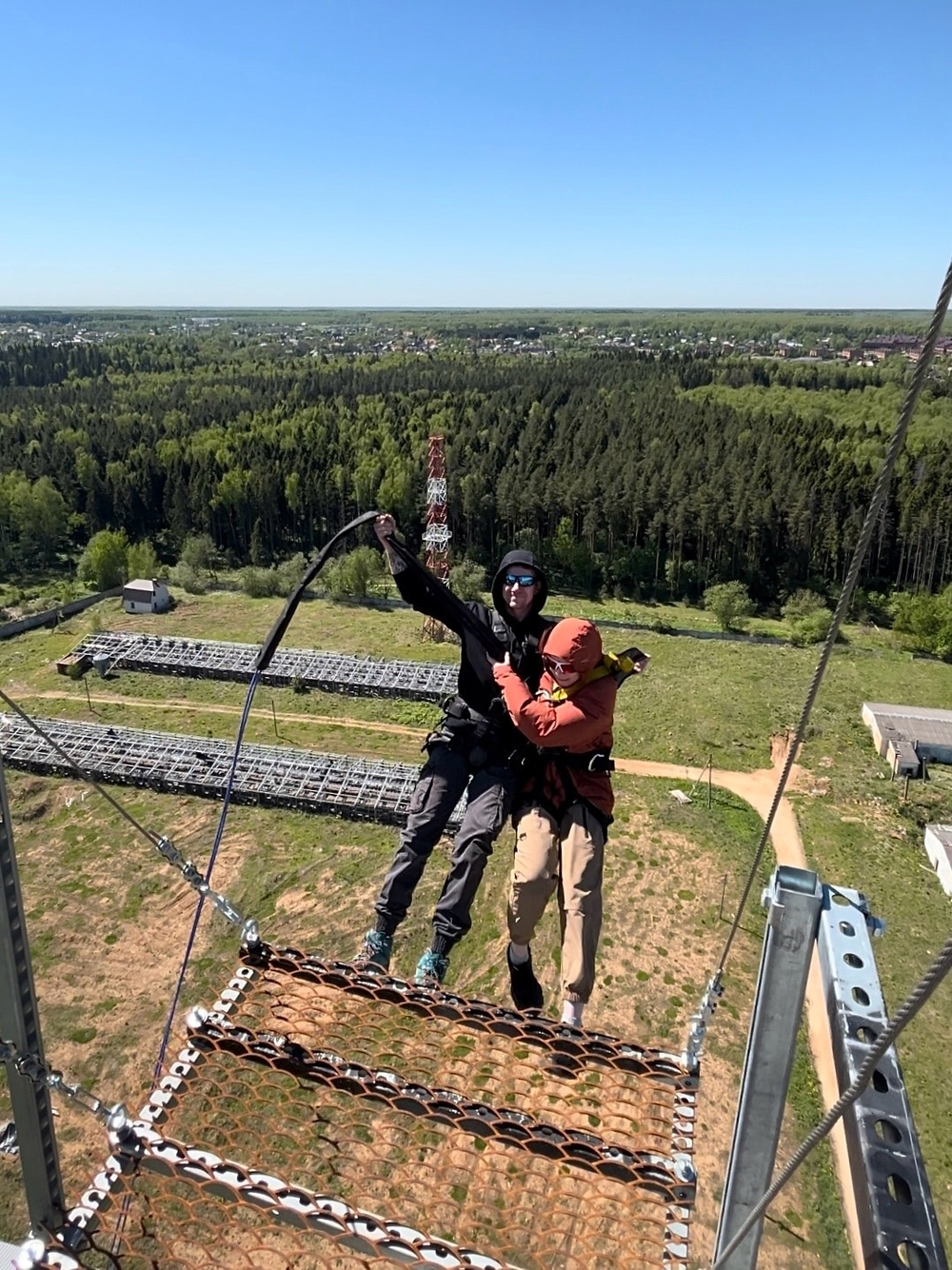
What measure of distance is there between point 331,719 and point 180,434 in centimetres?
4507

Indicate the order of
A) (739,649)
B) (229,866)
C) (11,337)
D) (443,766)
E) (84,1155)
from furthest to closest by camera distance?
(11,337) → (739,649) → (229,866) → (84,1155) → (443,766)

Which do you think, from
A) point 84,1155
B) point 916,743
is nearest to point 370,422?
point 916,743

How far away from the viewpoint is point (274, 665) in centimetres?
2839

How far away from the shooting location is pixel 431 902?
50.6ft

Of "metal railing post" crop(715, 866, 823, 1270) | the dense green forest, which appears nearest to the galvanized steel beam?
"metal railing post" crop(715, 866, 823, 1270)

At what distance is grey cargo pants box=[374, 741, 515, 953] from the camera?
207 inches

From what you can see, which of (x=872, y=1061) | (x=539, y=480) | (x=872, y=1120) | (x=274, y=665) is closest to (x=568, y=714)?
(x=872, y=1120)

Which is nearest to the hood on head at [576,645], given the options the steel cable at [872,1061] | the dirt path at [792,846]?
the steel cable at [872,1061]

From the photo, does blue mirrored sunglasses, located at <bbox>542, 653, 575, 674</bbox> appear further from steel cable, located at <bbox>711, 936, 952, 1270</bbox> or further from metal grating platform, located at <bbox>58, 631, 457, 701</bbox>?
metal grating platform, located at <bbox>58, 631, 457, 701</bbox>

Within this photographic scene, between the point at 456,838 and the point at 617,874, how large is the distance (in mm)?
11704

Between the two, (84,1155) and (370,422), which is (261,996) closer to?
(84,1155)

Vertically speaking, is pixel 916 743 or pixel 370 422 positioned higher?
pixel 370 422

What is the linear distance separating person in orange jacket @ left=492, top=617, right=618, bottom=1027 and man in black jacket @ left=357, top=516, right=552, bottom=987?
27 cm

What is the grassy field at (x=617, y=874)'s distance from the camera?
1200cm
